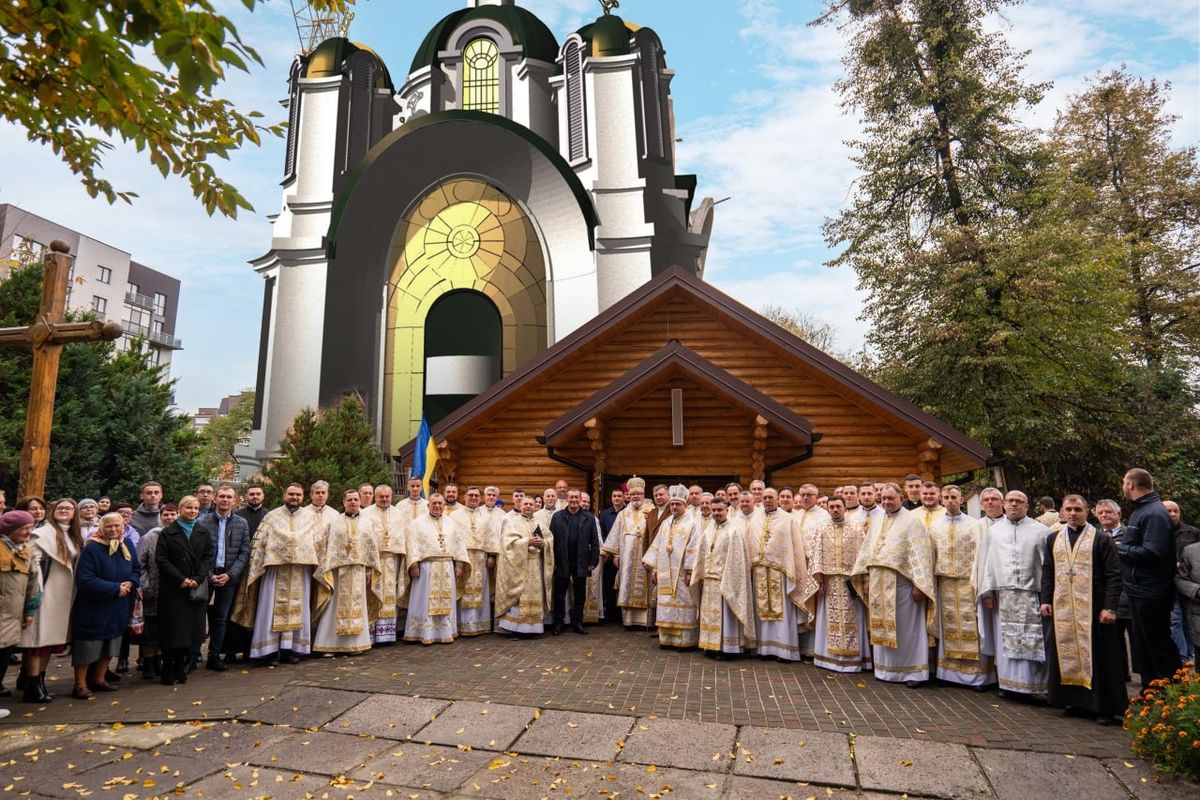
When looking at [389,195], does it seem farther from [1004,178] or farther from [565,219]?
[1004,178]

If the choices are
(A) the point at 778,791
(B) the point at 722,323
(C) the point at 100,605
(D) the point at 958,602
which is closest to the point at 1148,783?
(A) the point at 778,791

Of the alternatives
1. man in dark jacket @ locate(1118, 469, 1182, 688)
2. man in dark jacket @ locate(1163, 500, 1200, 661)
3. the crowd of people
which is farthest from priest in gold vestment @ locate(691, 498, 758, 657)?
man in dark jacket @ locate(1163, 500, 1200, 661)

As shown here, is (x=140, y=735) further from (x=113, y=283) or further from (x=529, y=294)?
(x=113, y=283)

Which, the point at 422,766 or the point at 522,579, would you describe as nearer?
the point at 422,766

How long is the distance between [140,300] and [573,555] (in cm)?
7196

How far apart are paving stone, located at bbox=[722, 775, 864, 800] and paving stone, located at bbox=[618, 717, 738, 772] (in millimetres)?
247

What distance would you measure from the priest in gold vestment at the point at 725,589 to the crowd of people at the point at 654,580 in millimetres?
23

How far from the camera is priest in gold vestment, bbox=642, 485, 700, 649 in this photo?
8.52 meters

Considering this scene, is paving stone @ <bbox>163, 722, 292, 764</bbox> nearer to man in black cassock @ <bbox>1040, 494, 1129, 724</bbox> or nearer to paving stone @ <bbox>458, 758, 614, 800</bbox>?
paving stone @ <bbox>458, 758, 614, 800</bbox>

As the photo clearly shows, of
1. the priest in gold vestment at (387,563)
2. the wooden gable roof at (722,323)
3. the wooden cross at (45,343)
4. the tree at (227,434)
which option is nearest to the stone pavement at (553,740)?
the priest in gold vestment at (387,563)

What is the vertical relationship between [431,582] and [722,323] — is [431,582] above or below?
below

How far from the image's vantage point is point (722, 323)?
1354 centimetres

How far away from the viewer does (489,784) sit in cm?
449

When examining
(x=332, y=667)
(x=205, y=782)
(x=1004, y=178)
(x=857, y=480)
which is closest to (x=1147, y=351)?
(x=1004, y=178)
